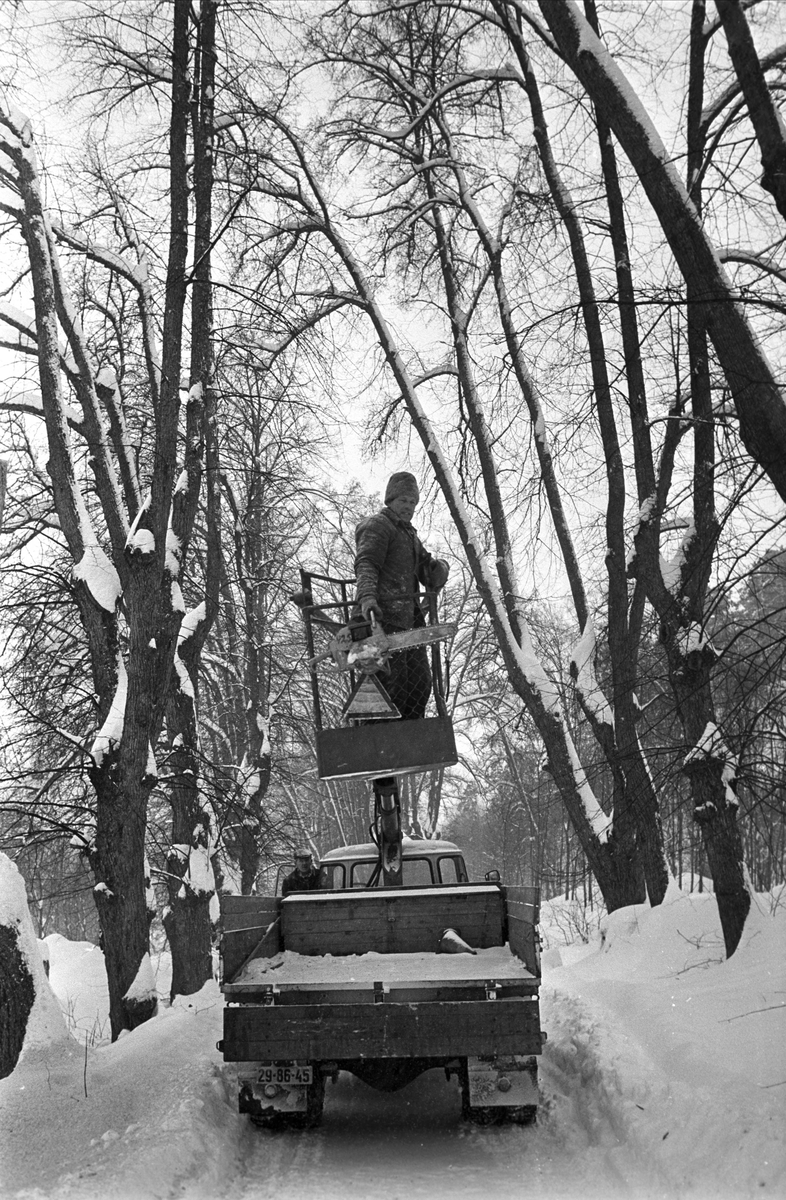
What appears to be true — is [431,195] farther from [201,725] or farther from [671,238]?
[201,725]

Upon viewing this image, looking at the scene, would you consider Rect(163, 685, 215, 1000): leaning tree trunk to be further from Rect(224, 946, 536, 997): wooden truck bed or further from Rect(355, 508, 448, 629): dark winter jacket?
Rect(224, 946, 536, 997): wooden truck bed

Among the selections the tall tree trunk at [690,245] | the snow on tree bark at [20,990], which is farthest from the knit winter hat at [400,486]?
the snow on tree bark at [20,990]

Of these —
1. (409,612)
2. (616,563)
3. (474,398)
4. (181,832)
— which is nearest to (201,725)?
(181,832)

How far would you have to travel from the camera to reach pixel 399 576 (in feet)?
22.1

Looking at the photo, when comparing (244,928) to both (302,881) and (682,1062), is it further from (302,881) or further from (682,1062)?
(682,1062)

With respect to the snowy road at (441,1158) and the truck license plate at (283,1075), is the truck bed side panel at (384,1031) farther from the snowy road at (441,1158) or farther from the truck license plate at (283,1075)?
the snowy road at (441,1158)

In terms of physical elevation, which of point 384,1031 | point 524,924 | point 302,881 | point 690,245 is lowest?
point 384,1031

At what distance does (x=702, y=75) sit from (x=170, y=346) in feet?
15.5

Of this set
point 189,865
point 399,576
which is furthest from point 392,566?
point 189,865

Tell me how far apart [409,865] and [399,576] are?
2338 mm

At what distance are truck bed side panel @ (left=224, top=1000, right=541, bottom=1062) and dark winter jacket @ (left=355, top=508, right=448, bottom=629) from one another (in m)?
2.68

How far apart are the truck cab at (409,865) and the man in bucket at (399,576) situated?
121 centimetres

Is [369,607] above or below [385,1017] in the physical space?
above

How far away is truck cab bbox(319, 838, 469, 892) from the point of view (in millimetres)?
7219
